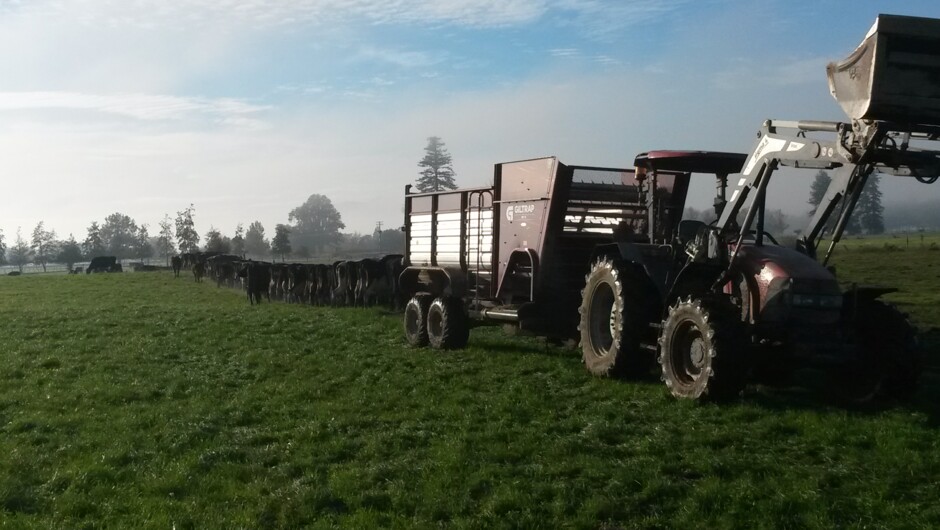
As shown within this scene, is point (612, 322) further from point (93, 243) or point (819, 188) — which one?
point (93, 243)

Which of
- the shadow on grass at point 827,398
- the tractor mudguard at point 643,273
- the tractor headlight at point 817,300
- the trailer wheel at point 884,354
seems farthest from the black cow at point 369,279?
the tractor headlight at point 817,300

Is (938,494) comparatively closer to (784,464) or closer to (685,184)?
(784,464)

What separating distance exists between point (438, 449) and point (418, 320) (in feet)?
25.2

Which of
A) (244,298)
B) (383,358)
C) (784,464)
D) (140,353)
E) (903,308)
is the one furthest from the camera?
(244,298)

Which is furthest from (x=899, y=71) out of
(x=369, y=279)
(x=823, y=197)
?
(x=369, y=279)

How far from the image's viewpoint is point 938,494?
21.4 feet

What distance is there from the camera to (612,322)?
37.0ft

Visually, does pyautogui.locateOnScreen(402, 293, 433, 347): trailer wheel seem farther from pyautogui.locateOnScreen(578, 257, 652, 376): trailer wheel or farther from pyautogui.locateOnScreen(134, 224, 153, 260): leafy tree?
pyautogui.locateOnScreen(134, 224, 153, 260): leafy tree

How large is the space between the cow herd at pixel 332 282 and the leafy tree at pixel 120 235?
124 metres

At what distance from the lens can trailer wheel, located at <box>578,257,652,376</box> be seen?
1070 cm

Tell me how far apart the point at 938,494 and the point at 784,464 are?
1102mm

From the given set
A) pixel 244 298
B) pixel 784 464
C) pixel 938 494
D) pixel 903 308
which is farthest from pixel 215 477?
pixel 244 298

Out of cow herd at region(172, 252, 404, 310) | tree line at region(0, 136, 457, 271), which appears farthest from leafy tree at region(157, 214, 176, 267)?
cow herd at region(172, 252, 404, 310)

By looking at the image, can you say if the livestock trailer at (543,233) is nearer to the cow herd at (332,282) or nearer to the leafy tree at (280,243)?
the cow herd at (332,282)
